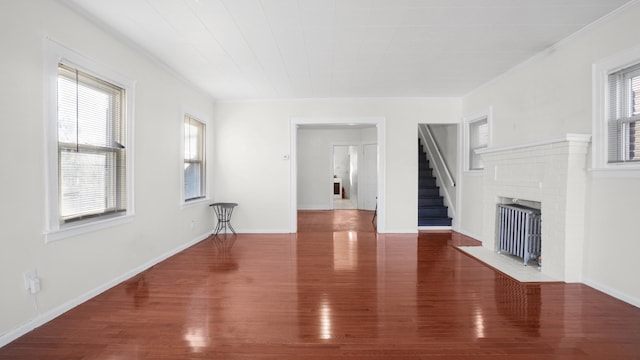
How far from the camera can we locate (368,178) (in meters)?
9.98

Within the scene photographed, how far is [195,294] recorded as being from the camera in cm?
309

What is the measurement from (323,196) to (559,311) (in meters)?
7.88

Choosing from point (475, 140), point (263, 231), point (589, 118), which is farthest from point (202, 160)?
point (589, 118)

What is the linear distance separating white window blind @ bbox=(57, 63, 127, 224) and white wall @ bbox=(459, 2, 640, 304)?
5116 millimetres

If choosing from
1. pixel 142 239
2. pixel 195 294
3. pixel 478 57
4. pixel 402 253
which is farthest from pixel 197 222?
pixel 478 57

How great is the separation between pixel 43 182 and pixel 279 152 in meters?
4.14

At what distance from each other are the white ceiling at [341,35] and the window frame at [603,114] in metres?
0.48

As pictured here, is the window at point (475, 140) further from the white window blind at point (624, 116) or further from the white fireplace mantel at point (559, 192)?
the white window blind at point (624, 116)

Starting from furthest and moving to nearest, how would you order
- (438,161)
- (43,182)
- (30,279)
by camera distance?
1. (438,161)
2. (43,182)
3. (30,279)

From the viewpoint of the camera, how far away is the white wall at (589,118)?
285 cm

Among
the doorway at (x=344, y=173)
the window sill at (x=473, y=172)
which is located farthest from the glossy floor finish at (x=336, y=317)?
the doorway at (x=344, y=173)

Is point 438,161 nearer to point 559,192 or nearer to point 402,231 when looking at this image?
point 402,231

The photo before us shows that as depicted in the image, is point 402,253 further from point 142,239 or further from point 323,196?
point 323,196

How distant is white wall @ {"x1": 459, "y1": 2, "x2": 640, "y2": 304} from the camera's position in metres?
2.85
